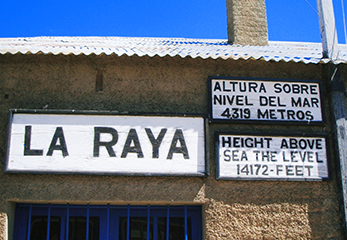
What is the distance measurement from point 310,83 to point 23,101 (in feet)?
12.1

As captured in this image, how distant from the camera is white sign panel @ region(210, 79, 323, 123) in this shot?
4715mm

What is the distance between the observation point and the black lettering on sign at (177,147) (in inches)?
176

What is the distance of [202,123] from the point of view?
15.1 feet

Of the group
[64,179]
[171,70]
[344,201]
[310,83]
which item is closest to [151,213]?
[64,179]

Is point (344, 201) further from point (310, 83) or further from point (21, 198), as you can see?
point (21, 198)

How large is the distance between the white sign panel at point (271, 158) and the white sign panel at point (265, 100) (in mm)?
281

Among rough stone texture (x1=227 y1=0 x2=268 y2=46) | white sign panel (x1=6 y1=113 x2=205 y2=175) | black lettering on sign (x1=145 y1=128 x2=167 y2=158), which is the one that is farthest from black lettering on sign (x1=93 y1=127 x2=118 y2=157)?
rough stone texture (x1=227 y1=0 x2=268 y2=46)

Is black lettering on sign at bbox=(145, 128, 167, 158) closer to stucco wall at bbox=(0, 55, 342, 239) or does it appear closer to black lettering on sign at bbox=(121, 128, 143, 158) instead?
black lettering on sign at bbox=(121, 128, 143, 158)

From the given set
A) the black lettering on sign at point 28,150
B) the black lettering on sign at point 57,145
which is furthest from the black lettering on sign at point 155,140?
the black lettering on sign at point 28,150

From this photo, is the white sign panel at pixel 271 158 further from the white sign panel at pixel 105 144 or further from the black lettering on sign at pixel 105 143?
the black lettering on sign at pixel 105 143

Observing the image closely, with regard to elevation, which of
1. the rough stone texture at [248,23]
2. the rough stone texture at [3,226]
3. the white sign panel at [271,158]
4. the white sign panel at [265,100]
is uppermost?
the rough stone texture at [248,23]

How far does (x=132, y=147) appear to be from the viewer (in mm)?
4449

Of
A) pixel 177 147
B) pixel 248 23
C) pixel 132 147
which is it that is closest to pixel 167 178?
pixel 177 147

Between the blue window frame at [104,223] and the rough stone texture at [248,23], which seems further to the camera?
the rough stone texture at [248,23]
